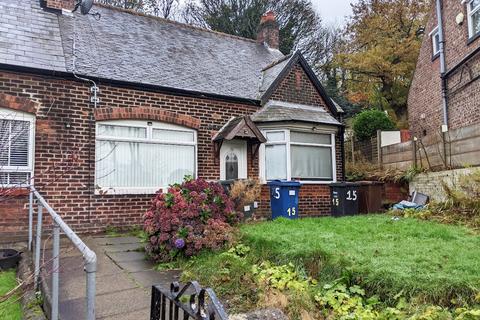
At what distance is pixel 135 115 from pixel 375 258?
258 inches

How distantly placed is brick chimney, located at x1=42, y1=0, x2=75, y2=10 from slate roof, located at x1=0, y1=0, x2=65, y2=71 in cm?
24

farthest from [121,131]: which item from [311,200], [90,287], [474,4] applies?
[474,4]

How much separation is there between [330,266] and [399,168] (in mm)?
8367

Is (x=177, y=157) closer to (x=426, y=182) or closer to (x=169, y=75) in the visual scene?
(x=169, y=75)

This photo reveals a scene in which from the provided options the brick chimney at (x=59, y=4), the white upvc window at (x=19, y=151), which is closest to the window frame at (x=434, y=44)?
the brick chimney at (x=59, y=4)

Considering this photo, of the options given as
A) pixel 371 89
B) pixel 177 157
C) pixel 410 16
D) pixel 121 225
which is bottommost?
pixel 121 225

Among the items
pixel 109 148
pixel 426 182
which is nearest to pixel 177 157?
pixel 109 148

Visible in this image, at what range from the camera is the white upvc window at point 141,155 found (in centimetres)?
853

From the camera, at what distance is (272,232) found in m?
6.00

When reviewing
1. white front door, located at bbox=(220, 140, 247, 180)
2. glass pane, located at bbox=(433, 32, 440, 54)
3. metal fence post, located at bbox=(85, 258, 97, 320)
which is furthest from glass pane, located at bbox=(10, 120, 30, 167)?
glass pane, located at bbox=(433, 32, 440, 54)

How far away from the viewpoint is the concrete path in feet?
11.8

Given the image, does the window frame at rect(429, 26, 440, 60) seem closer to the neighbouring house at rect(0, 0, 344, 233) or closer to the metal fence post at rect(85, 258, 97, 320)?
the neighbouring house at rect(0, 0, 344, 233)

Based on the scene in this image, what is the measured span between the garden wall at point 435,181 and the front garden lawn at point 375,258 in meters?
2.73

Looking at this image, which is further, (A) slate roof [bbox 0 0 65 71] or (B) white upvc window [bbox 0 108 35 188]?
(A) slate roof [bbox 0 0 65 71]
